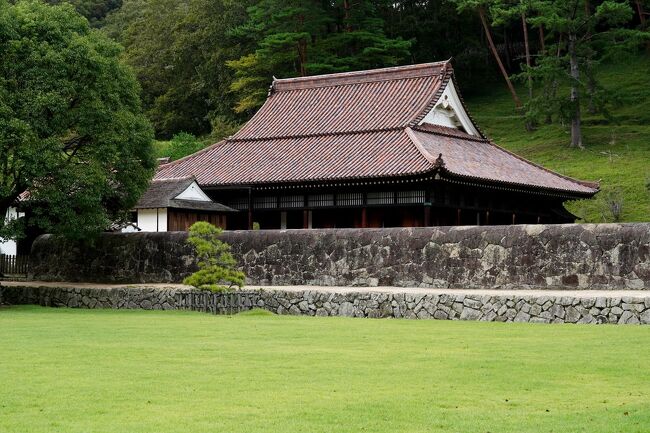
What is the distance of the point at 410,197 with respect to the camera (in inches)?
1375

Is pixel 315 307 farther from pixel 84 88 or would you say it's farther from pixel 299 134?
pixel 299 134

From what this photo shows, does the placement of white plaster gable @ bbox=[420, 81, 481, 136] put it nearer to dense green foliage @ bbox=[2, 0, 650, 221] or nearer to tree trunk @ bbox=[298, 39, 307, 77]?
dense green foliage @ bbox=[2, 0, 650, 221]

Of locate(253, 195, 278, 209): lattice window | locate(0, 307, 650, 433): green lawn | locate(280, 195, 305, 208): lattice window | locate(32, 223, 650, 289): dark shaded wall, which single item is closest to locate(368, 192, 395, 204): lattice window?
locate(280, 195, 305, 208): lattice window

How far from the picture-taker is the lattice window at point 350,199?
36.0m

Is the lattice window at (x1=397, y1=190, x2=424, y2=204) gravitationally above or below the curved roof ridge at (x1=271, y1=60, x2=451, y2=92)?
below

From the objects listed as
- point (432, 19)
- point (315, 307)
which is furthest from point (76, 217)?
point (432, 19)

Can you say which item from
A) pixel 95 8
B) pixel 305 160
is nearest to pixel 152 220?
pixel 305 160

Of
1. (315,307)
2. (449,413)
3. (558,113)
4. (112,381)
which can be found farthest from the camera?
(558,113)

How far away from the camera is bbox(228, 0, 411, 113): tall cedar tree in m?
60.2

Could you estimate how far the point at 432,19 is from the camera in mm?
70750

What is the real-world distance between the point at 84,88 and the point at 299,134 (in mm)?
12921

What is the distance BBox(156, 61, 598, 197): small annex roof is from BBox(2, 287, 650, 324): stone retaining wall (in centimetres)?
839

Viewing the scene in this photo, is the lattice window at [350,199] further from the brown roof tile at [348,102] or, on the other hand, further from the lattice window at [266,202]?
the brown roof tile at [348,102]

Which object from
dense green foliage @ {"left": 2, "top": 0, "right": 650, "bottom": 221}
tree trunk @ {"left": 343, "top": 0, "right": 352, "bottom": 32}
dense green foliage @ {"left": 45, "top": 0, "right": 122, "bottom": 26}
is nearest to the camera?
dense green foliage @ {"left": 2, "top": 0, "right": 650, "bottom": 221}
